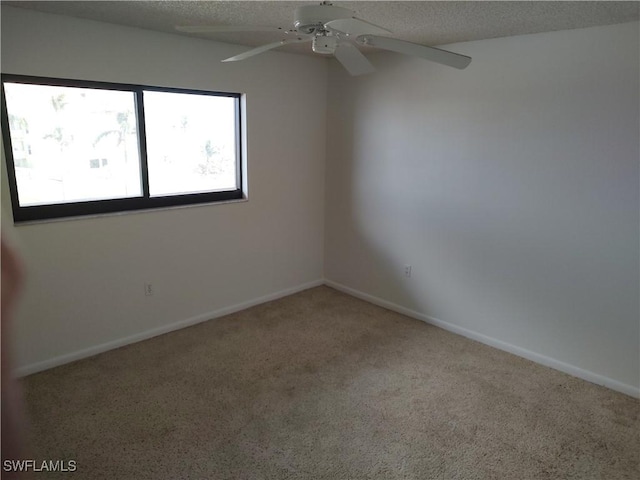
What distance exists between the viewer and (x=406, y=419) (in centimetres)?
246

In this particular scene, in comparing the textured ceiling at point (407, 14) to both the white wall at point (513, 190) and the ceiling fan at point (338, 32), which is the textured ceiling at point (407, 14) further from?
the ceiling fan at point (338, 32)

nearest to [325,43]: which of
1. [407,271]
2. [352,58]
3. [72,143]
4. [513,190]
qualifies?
[352,58]

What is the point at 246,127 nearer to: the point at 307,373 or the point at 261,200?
the point at 261,200

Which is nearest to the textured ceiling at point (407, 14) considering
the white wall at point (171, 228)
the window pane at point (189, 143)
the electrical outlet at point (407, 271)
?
the white wall at point (171, 228)

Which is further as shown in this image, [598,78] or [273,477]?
[598,78]

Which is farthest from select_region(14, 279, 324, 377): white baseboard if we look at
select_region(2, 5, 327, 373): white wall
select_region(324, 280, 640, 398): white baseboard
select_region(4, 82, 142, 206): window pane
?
select_region(4, 82, 142, 206): window pane

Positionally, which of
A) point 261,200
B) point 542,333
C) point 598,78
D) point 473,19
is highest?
point 473,19

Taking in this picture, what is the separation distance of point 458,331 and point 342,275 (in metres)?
1.37

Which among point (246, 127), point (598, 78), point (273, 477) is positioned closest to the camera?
point (273, 477)

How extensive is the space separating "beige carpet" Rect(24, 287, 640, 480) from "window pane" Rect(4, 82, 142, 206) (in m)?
1.22

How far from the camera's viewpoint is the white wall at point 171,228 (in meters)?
2.75

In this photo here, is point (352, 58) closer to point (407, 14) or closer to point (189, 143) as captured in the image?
point (407, 14)

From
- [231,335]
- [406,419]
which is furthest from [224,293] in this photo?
[406,419]

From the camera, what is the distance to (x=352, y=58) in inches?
84.4
